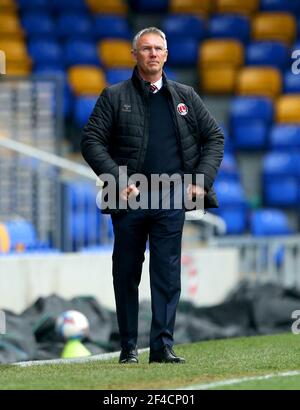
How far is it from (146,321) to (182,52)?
895 centimetres

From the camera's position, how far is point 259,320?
538 inches

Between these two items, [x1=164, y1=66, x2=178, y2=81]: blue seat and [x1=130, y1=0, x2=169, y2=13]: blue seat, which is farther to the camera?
[x1=130, y1=0, x2=169, y2=13]: blue seat

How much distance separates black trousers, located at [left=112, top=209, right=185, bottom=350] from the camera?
861 cm

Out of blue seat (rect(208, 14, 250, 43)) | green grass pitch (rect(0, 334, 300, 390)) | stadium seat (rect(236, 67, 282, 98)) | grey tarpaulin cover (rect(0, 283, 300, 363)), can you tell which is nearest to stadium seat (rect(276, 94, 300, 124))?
stadium seat (rect(236, 67, 282, 98))

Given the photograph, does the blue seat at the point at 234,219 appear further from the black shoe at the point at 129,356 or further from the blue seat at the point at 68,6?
the black shoe at the point at 129,356

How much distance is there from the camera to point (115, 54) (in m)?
20.6

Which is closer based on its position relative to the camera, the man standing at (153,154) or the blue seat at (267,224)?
the man standing at (153,154)

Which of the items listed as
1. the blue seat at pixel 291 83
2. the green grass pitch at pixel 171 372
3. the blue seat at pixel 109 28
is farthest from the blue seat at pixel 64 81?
the green grass pitch at pixel 171 372

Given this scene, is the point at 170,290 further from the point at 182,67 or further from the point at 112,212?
the point at 182,67

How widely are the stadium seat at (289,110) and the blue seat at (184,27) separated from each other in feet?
7.10

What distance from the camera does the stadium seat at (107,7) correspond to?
2175 centimetres

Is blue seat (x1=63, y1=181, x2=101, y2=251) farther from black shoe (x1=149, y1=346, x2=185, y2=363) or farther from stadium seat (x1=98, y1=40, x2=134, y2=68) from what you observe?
stadium seat (x1=98, y1=40, x2=134, y2=68)

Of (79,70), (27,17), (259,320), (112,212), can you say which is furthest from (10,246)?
(27,17)

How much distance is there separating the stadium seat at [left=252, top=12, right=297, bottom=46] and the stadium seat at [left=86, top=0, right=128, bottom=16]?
2.06 meters
